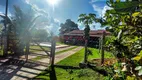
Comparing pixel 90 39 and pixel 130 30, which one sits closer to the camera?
pixel 130 30

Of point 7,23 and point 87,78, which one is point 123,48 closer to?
point 87,78

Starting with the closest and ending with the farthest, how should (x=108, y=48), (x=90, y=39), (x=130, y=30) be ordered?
1. (x=130, y=30)
2. (x=108, y=48)
3. (x=90, y=39)

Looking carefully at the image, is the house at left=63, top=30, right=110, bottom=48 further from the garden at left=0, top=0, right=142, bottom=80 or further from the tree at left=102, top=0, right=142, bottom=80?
the tree at left=102, top=0, right=142, bottom=80

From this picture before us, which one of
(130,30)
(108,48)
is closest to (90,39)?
(108,48)

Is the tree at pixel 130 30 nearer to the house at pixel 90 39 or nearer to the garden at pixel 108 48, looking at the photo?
the garden at pixel 108 48

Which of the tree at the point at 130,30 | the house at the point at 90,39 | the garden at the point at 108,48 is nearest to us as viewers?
the tree at the point at 130,30

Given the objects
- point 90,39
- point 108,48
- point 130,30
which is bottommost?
point 108,48

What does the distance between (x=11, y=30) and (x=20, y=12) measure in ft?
16.6

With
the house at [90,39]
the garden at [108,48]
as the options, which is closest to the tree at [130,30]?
the garden at [108,48]

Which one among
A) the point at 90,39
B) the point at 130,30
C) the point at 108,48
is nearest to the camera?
the point at 130,30

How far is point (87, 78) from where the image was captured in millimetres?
6773

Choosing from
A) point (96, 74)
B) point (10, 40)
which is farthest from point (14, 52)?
point (96, 74)

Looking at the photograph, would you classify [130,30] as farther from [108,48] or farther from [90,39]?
[90,39]

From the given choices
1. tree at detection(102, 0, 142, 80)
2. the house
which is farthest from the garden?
the house
